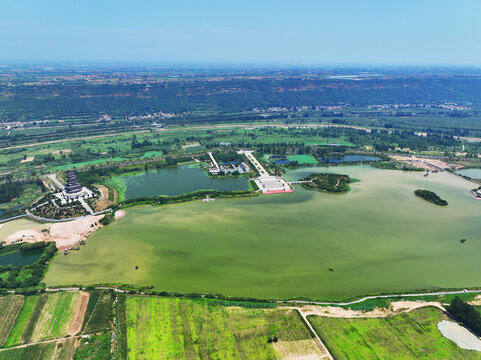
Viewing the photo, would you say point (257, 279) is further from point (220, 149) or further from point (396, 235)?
point (220, 149)

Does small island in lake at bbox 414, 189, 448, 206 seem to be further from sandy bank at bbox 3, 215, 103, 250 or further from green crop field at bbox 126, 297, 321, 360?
sandy bank at bbox 3, 215, 103, 250

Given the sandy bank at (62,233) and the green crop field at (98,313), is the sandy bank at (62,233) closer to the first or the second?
the sandy bank at (62,233)

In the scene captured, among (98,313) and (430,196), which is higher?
(430,196)

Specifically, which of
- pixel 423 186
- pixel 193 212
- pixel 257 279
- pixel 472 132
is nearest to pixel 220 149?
pixel 193 212

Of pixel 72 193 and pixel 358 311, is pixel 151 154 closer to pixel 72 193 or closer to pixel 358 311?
pixel 72 193

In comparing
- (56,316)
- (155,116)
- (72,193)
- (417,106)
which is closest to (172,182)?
(72,193)

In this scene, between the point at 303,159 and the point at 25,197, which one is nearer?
the point at 25,197

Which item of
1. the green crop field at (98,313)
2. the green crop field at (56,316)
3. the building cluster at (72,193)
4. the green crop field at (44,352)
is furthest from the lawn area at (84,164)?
the green crop field at (44,352)
